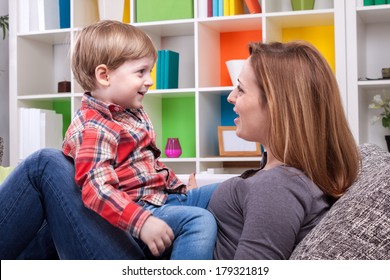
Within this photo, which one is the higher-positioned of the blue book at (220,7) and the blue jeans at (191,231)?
the blue book at (220,7)

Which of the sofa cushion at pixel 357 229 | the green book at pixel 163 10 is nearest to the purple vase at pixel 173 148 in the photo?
the green book at pixel 163 10

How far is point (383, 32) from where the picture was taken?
3.70 meters

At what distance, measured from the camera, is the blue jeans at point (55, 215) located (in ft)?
4.30

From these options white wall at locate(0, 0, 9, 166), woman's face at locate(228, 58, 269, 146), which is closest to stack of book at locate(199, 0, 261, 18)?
white wall at locate(0, 0, 9, 166)

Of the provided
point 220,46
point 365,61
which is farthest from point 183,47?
point 365,61

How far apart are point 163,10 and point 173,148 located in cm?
83

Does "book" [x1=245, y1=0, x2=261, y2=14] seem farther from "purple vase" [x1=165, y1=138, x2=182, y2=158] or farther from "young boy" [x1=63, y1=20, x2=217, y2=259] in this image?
"young boy" [x1=63, y1=20, x2=217, y2=259]

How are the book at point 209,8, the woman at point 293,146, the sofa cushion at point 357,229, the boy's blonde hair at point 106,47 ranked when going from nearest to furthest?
1. the sofa cushion at point 357,229
2. the woman at point 293,146
3. the boy's blonde hair at point 106,47
4. the book at point 209,8

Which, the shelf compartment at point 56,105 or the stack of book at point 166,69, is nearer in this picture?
the stack of book at point 166,69

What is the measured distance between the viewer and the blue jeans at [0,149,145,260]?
1312 millimetres

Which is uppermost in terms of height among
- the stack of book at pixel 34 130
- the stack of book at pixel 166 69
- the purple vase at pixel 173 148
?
the stack of book at pixel 166 69

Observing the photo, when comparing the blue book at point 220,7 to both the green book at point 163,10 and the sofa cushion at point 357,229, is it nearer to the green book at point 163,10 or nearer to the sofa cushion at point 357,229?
the green book at point 163,10

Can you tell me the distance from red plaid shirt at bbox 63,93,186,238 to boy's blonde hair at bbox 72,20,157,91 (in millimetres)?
85

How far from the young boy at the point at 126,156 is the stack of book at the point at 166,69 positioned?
221 centimetres
